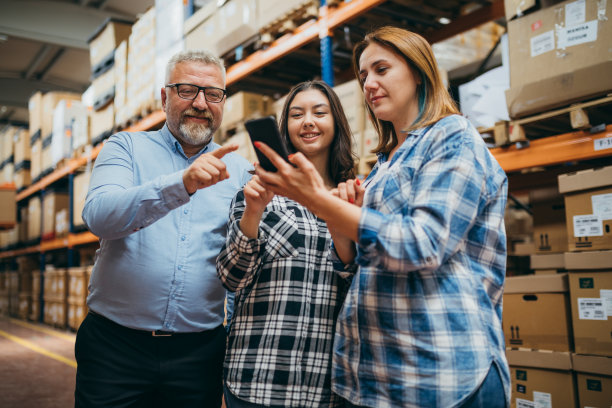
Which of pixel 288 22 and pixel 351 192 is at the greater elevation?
pixel 288 22

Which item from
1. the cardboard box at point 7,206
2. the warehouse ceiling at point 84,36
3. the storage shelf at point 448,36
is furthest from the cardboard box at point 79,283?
the warehouse ceiling at point 84,36

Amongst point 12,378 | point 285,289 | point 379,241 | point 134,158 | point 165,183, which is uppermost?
point 134,158

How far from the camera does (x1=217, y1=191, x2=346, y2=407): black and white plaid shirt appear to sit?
1332mm

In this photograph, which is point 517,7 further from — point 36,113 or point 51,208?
point 36,113

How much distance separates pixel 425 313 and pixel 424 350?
0.26 feet

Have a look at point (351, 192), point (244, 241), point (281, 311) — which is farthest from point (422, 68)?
point (281, 311)

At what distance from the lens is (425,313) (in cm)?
105

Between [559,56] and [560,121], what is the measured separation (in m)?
0.40

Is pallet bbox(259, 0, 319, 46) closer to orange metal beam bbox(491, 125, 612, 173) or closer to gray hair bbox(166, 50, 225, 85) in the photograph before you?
orange metal beam bbox(491, 125, 612, 173)

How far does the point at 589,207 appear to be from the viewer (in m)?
2.34

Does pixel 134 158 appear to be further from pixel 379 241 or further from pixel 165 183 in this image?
pixel 379 241

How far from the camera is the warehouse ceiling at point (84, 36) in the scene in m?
3.60

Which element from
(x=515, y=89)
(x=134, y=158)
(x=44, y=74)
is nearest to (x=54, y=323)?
(x=44, y=74)

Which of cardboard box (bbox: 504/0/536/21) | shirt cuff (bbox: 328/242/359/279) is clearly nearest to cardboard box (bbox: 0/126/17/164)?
cardboard box (bbox: 504/0/536/21)
